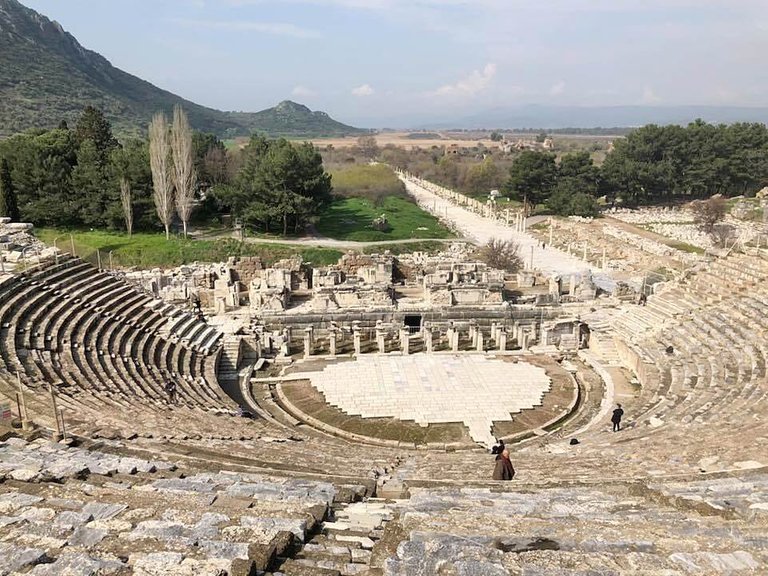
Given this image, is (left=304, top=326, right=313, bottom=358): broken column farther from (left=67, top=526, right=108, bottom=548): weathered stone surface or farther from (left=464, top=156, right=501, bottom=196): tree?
(left=464, top=156, right=501, bottom=196): tree

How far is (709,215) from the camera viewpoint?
165ft

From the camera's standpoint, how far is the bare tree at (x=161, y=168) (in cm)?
3850

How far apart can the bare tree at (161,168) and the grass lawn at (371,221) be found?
12218mm

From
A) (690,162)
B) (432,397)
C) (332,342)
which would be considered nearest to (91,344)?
(332,342)

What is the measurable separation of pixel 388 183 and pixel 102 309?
55.3m

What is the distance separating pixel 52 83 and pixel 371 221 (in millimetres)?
92122

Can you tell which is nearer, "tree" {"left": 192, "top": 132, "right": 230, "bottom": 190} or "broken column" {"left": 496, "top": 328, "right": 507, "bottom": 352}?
"broken column" {"left": 496, "top": 328, "right": 507, "bottom": 352}

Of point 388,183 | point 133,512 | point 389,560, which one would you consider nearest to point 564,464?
point 389,560

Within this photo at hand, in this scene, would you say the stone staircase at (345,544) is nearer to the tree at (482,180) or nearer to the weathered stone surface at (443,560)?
the weathered stone surface at (443,560)

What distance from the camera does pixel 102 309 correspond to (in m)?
18.2

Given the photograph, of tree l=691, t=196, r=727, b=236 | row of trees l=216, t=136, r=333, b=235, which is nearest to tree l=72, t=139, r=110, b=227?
row of trees l=216, t=136, r=333, b=235

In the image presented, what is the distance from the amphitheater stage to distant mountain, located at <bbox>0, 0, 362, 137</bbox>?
82115 millimetres

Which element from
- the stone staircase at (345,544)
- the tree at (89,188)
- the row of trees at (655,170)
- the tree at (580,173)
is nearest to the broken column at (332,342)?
the stone staircase at (345,544)

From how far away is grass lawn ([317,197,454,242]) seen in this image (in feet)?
154
